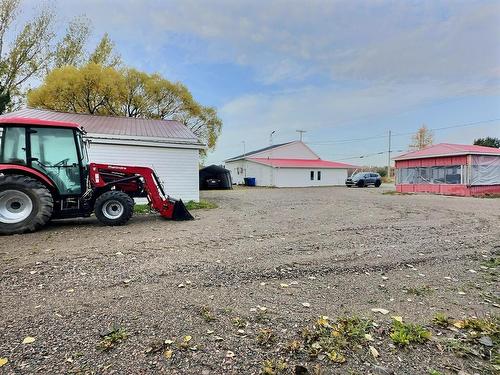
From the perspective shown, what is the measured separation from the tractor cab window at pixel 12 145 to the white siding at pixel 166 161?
485 centimetres

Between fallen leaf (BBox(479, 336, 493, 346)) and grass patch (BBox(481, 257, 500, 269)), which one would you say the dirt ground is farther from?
fallen leaf (BBox(479, 336, 493, 346))

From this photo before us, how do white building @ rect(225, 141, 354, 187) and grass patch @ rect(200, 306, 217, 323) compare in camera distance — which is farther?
white building @ rect(225, 141, 354, 187)

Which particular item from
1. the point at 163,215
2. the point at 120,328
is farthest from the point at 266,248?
the point at 163,215

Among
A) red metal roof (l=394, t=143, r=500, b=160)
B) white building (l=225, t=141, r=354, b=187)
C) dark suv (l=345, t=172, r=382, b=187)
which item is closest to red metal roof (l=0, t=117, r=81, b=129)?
red metal roof (l=394, t=143, r=500, b=160)

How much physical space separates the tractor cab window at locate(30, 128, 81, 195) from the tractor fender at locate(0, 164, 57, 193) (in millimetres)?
113

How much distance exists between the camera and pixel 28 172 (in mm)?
6762

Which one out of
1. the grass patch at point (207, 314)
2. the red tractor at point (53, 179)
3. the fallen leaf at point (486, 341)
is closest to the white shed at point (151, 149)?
the red tractor at point (53, 179)

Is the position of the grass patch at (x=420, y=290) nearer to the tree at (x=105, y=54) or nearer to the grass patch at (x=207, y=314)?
Answer: the grass patch at (x=207, y=314)

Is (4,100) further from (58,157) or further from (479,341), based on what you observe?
(479,341)

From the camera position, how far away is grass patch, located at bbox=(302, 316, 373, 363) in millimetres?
2320

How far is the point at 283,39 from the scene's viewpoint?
12766 mm

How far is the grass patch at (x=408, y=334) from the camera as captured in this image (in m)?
2.49

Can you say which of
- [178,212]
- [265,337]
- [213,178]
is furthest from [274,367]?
[213,178]

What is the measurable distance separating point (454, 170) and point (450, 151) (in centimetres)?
134
